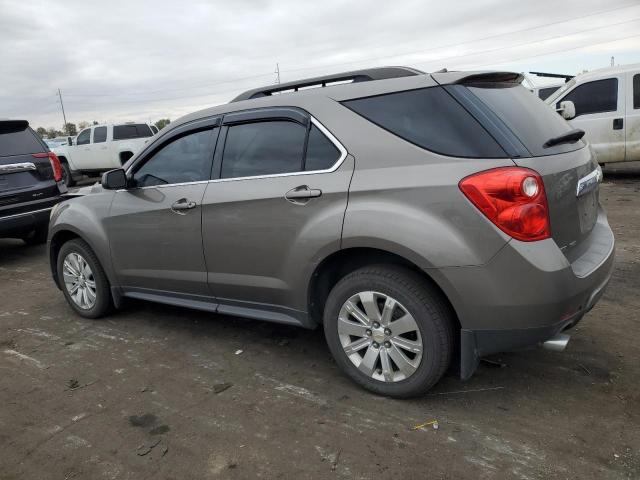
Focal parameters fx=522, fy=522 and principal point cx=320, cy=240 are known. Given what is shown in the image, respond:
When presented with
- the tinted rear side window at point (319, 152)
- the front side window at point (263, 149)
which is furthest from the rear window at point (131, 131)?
the tinted rear side window at point (319, 152)

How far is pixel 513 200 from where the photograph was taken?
8.05 feet

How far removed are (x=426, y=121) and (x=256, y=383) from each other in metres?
1.86

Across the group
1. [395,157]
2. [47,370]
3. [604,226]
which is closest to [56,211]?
[47,370]

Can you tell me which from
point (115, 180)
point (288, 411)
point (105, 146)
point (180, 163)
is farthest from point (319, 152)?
point (105, 146)

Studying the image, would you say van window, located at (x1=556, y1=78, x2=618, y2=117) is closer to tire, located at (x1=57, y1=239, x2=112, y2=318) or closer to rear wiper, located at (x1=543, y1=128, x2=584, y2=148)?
rear wiper, located at (x1=543, y1=128, x2=584, y2=148)

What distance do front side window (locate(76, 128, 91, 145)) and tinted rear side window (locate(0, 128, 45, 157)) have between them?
34.8 feet

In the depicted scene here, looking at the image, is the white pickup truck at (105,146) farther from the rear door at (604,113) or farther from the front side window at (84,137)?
the rear door at (604,113)

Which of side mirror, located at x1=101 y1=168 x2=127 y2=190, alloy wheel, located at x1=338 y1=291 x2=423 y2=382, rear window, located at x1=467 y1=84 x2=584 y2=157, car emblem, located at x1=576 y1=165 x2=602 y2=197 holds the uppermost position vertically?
rear window, located at x1=467 y1=84 x2=584 y2=157

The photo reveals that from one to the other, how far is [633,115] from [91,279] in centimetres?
917

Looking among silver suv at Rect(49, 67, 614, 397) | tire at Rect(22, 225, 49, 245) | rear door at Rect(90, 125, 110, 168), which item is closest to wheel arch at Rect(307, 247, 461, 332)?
silver suv at Rect(49, 67, 614, 397)

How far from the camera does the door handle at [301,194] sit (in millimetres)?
2982

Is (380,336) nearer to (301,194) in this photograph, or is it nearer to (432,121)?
(301,194)

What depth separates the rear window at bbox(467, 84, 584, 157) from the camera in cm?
269

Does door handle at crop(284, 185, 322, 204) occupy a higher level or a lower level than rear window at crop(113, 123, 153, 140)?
lower
